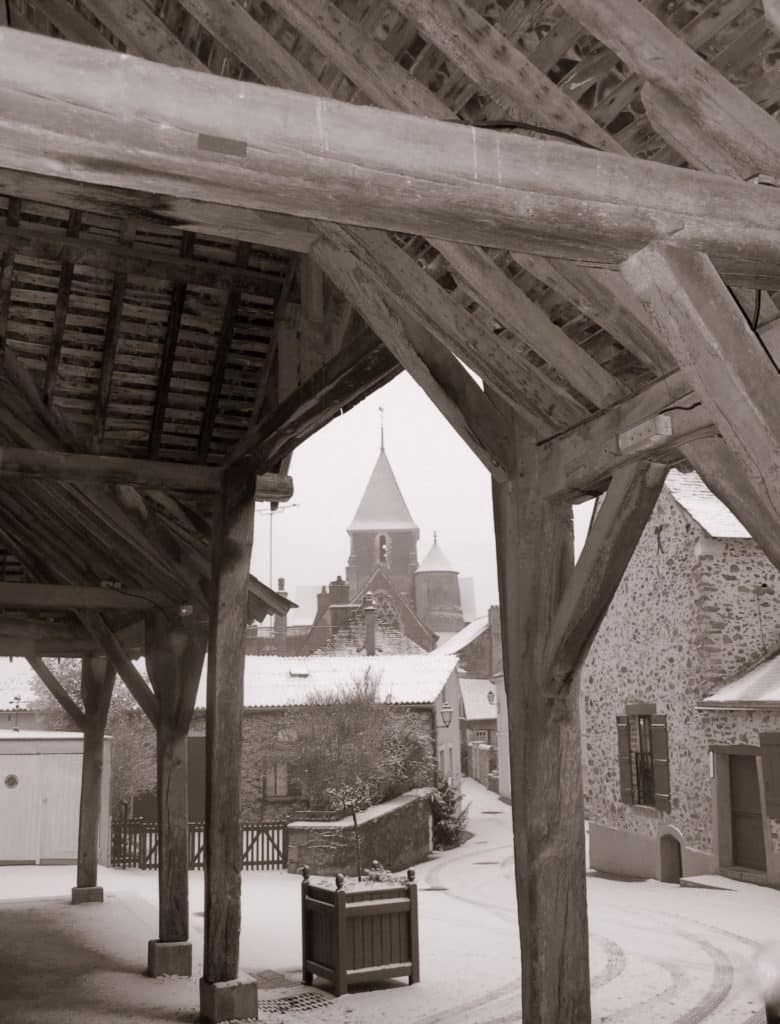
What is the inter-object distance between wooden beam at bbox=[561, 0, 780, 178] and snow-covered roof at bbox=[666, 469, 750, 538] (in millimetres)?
11626

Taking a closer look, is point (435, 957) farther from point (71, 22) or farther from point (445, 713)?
point (445, 713)

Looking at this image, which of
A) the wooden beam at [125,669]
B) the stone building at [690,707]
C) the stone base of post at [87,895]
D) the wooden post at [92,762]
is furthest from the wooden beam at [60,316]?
the stone building at [690,707]

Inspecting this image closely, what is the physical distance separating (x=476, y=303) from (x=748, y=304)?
1285 millimetres

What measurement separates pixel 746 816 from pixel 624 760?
9.12 ft

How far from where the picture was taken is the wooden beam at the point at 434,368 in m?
A: 4.92

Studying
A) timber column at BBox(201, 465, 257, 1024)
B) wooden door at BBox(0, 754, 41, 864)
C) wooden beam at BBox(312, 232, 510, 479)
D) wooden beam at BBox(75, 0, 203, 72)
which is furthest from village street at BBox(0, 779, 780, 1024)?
wooden beam at BBox(75, 0, 203, 72)

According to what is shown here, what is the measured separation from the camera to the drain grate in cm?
762

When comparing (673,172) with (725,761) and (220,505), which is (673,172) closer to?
(220,505)

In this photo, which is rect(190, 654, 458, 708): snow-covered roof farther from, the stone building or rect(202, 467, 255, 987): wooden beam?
rect(202, 467, 255, 987): wooden beam

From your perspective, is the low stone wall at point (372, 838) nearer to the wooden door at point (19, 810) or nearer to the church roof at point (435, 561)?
the wooden door at point (19, 810)

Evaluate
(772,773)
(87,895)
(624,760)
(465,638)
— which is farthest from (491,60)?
(465,638)

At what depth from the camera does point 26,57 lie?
215cm

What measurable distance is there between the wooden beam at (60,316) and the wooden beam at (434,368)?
2534 millimetres

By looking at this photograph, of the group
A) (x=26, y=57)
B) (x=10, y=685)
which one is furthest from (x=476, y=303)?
(x=10, y=685)
